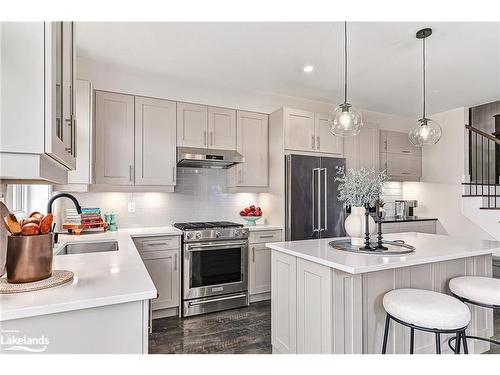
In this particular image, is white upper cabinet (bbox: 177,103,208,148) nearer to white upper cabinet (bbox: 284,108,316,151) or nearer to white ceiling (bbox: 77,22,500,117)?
white ceiling (bbox: 77,22,500,117)

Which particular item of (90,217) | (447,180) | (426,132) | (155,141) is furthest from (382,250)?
(447,180)

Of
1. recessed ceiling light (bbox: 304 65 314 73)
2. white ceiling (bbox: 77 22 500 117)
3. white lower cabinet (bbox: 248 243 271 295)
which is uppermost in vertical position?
white ceiling (bbox: 77 22 500 117)

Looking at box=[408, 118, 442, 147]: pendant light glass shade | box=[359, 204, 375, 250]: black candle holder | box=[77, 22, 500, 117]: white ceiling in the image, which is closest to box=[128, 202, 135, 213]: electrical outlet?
box=[77, 22, 500, 117]: white ceiling

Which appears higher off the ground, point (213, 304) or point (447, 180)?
point (447, 180)

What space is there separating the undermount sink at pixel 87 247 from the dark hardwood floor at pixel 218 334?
2.96 feet

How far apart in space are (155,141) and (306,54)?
6.06 ft

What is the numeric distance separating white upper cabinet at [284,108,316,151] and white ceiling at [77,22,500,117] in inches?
13.4

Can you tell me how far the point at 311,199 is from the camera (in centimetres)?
378

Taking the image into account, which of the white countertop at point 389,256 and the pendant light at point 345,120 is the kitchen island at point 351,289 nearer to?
the white countertop at point 389,256

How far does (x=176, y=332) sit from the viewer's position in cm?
288

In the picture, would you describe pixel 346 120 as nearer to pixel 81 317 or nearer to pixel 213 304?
pixel 81 317

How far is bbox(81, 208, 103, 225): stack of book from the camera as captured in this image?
304 centimetres
